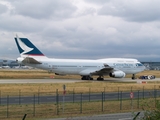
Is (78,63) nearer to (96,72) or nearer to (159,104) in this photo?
(96,72)

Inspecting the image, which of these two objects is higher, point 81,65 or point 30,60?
point 30,60

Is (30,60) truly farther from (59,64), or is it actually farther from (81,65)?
(81,65)

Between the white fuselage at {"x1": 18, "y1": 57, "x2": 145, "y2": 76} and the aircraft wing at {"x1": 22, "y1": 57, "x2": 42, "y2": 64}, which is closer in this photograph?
the aircraft wing at {"x1": 22, "y1": 57, "x2": 42, "y2": 64}

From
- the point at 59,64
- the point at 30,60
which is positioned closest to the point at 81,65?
the point at 59,64

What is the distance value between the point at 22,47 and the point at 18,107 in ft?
110

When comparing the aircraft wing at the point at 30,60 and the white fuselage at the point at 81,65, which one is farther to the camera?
the white fuselage at the point at 81,65

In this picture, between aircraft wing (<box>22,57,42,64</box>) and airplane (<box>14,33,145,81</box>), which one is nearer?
aircraft wing (<box>22,57,42,64</box>)

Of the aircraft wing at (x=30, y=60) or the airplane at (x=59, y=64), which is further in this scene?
the airplane at (x=59, y=64)

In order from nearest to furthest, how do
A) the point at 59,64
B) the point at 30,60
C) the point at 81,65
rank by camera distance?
1. the point at 30,60
2. the point at 59,64
3. the point at 81,65

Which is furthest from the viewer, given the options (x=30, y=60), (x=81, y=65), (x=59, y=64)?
(x=81, y=65)

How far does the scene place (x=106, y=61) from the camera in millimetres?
63812

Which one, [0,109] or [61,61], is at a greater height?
[61,61]

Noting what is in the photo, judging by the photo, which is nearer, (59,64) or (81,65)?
(59,64)

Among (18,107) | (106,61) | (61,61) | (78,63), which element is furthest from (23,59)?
(18,107)
